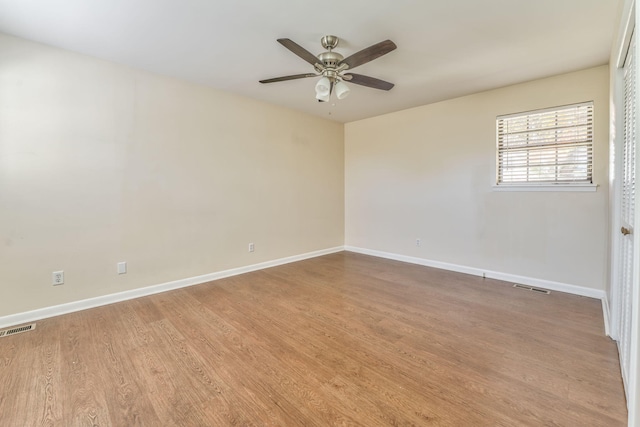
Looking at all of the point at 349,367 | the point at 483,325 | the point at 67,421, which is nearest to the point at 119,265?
the point at 67,421

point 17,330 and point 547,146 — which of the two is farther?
point 547,146

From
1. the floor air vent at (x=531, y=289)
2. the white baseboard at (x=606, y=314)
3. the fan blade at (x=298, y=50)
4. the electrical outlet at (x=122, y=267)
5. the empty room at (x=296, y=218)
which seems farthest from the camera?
the floor air vent at (x=531, y=289)

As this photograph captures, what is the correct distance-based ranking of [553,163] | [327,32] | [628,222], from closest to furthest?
[628,222] < [327,32] < [553,163]

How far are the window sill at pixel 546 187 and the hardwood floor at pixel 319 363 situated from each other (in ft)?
3.98

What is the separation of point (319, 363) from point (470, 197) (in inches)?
126

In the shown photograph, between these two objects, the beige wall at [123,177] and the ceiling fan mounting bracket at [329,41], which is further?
the beige wall at [123,177]

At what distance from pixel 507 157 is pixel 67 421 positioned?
4.75 meters

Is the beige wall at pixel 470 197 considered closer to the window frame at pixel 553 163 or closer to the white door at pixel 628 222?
the window frame at pixel 553 163

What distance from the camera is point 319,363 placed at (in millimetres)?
1985

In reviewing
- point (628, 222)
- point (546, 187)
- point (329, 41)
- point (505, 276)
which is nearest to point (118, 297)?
point (329, 41)

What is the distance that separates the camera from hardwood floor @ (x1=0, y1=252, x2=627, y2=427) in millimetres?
1547

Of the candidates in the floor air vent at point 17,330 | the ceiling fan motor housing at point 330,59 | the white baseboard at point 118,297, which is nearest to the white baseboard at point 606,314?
the ceiling fan motor housing at point 330,59

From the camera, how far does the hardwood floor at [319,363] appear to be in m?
1.55

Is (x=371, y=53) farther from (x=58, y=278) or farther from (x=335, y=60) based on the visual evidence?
(x=58, y=278)
